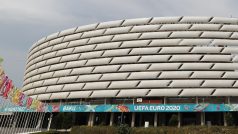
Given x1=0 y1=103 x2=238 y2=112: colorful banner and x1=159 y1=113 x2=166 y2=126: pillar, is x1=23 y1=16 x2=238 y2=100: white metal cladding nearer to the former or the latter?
x1=0 y1=103 x2=238 y2=112: colorful banner

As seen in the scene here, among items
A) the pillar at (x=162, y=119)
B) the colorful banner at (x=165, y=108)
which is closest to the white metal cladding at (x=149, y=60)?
the colorful banner at (x=165, y=108)

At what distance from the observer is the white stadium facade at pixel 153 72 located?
203 ft

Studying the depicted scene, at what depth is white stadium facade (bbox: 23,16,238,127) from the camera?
61906 millimetres

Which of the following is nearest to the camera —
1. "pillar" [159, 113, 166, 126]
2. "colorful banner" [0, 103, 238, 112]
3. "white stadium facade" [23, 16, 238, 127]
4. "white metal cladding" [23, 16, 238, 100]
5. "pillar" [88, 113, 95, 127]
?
"colorful banner" [0, 103, 238, 112]

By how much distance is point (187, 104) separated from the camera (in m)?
58.8

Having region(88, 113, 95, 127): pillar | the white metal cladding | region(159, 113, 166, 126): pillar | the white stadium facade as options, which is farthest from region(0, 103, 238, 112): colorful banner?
region(159, 113, 166, 126): pillar

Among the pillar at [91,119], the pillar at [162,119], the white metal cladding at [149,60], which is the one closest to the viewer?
the white metal cladding at [149,60]

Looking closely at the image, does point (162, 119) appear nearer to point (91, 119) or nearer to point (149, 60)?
point (149, 60)

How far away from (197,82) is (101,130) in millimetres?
31340

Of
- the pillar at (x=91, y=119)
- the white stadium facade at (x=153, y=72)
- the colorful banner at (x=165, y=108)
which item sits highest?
the white stadium facade at (x=153, y=72)

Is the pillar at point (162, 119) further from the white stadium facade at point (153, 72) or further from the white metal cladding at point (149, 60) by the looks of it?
the white metal cladding at point (149, 60)

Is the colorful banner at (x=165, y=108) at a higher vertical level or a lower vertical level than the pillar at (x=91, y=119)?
higher

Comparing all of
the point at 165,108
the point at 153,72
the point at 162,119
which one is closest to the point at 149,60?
the point at 153,72

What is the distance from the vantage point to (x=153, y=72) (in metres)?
65.1
